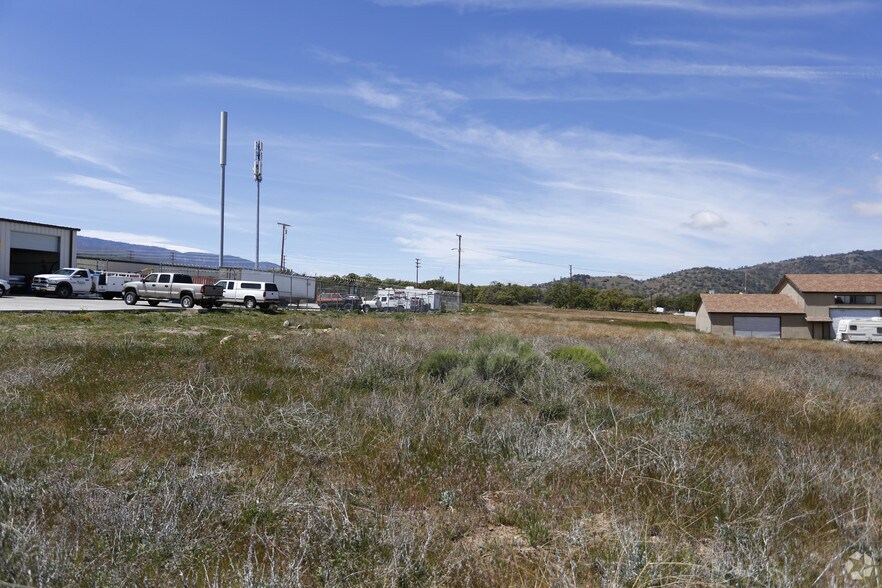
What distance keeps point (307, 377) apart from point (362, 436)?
393cm

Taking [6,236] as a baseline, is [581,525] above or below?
below

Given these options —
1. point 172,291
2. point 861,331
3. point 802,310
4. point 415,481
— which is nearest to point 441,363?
point 415,481

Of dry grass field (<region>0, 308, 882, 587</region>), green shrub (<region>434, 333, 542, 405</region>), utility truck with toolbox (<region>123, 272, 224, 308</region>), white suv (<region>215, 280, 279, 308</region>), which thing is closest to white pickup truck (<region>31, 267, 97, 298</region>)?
utility truck with toolbox (<region>123, 272, 224, 308</region>)

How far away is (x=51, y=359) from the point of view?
10.2 meters

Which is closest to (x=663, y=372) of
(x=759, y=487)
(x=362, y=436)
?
(x=759, y=487)

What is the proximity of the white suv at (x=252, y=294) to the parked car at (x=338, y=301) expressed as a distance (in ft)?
23.3

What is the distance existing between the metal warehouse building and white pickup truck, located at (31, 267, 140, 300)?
13.2ft

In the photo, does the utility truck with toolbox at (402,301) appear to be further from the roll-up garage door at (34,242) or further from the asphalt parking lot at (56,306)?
the roll-up garage door at (34,242)

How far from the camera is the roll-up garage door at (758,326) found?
61250 mm

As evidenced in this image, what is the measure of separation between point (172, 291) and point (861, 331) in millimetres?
58213

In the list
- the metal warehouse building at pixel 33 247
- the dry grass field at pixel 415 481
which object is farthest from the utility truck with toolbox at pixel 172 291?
the dry grass field at pixel 415 481

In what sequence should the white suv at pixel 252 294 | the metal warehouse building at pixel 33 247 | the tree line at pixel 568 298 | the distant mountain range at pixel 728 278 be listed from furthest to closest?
the distant mountain range at pixel 728 278
the tree line at pixel 568 298
the metal warehouse building at pixel 33 247
the white suv at pixel 252 294

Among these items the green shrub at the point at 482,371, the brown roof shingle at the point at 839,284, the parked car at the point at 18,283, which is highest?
the brown roof shingle at the point at 839,284

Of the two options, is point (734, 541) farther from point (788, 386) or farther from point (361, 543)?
point (788, 386)
